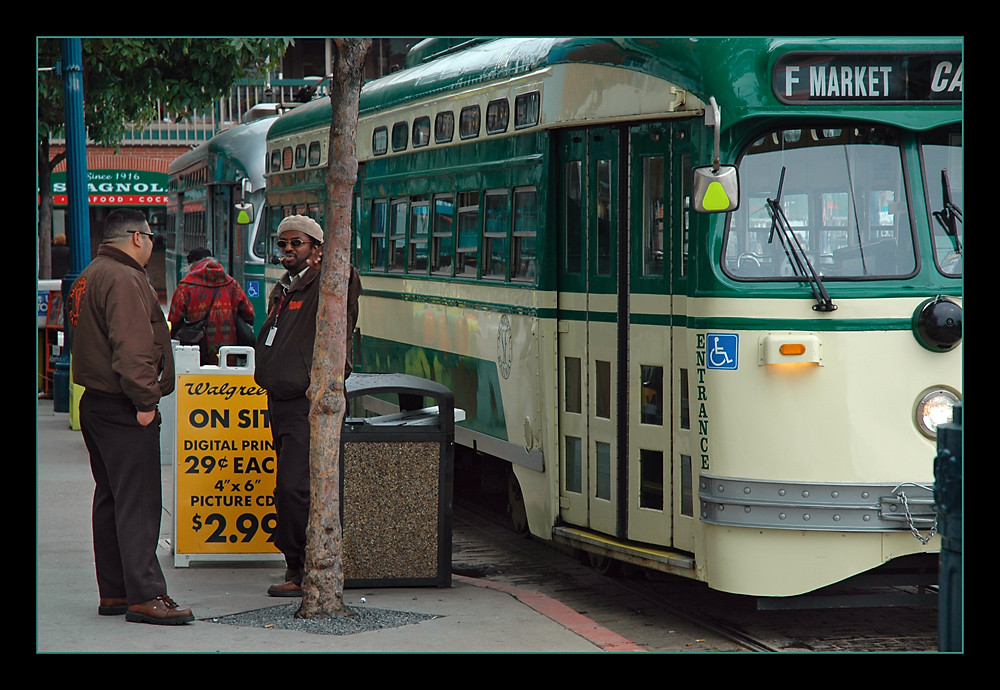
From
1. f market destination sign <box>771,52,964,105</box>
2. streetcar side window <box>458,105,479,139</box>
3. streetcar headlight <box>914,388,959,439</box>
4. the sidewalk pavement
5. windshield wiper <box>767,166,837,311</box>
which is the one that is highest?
streetcar side window <box>458,105,479,139</box>

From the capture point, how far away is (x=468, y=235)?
977cm

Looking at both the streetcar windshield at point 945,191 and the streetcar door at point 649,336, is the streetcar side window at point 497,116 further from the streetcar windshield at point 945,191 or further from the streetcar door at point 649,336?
the streetcar windshield at point 945,191

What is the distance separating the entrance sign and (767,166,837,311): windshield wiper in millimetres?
3177

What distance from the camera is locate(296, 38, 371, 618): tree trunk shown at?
22.6ft

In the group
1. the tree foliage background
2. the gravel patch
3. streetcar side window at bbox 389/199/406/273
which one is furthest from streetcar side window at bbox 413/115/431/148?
the tree foliage background

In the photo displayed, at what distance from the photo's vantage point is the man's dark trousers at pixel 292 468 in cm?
756

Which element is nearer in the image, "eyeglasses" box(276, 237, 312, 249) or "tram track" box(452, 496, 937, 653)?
"tram track" box(452, 496, 937, 653)

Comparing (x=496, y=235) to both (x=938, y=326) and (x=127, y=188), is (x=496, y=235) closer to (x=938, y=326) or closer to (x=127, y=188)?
(x=938, y=326)

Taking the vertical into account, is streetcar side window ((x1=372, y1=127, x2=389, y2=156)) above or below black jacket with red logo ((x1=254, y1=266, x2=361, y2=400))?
above

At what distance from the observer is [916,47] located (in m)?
6.75

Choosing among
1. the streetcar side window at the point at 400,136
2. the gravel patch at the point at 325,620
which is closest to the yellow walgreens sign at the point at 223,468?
the gravel patch at the point at 325,620

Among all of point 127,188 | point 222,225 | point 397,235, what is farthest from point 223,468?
point 127,188

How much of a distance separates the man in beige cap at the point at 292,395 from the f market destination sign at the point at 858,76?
2.38 meters

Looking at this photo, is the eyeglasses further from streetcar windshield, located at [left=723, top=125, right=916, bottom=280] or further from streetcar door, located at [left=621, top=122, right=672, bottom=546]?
streetcar windshield, located at [left=723, top=125, right=916, bottom=280]
